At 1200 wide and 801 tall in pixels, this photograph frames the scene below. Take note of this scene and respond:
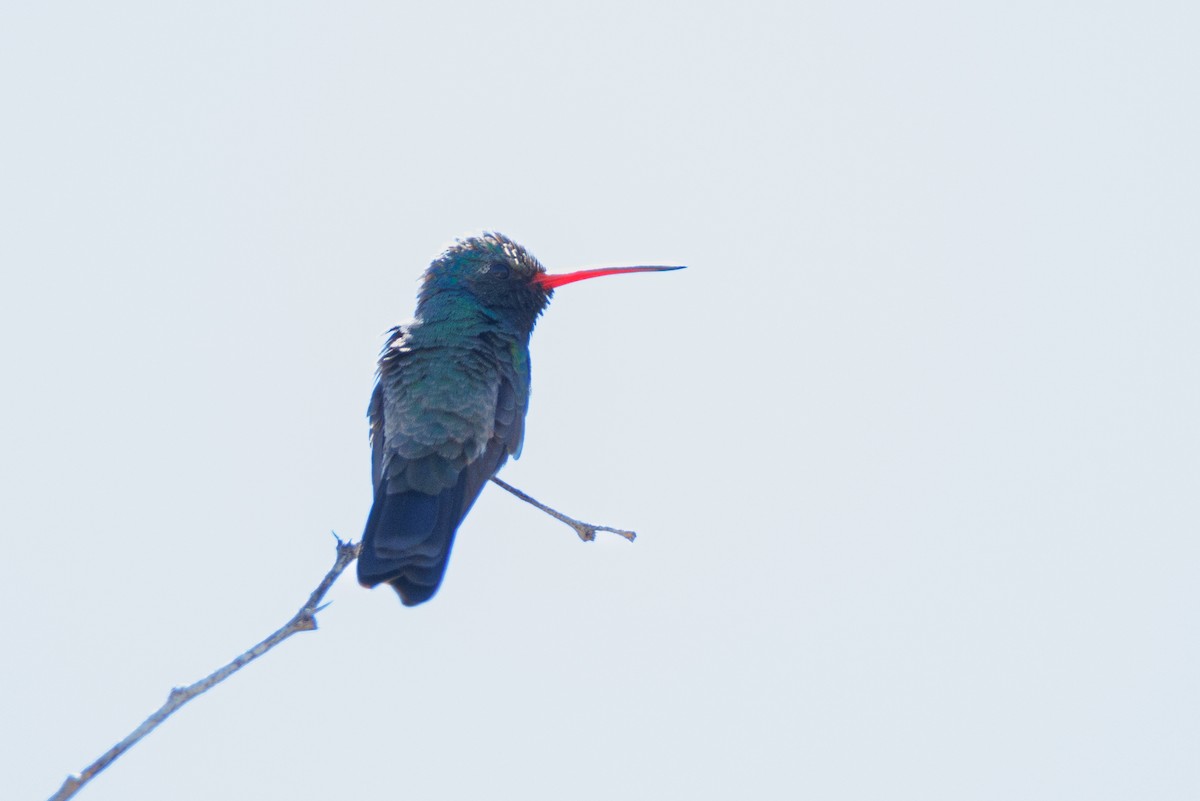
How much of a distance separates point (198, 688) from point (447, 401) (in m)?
3.94

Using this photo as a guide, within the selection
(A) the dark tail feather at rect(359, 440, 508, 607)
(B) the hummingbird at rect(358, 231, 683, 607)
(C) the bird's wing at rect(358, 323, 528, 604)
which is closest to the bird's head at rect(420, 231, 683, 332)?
(B) the hummingbird at rect(358, 231, 683, 607)

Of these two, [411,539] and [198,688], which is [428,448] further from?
[198,688]

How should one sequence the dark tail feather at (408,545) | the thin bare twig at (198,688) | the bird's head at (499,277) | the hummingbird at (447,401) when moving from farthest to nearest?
the bird's head at (499,277) → the hummingbird at (447,401) → the dark tail feather at (408,545) → the thin bare twig at (198,688)

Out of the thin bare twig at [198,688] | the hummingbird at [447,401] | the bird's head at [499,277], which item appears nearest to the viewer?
the thin bare twig at [198,688]

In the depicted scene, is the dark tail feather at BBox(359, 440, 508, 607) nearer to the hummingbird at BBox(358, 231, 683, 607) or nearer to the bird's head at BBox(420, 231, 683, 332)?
the hummingbird at BBox(358, 231, 683, 607)

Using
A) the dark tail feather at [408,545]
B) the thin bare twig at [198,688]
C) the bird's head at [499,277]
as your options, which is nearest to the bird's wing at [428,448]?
the dark tail feather at [408,545]

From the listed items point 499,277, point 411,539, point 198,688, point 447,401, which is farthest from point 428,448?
point 198,688

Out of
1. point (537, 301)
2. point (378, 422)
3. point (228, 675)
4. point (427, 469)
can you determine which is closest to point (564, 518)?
point (427, 469)

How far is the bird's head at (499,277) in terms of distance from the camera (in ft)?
29.0

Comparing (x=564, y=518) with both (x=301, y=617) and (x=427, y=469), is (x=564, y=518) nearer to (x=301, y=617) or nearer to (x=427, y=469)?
(x=427, y=469)

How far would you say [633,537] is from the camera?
6781 mm

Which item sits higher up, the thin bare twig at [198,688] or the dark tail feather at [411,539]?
the dark tail feather at [411,539]

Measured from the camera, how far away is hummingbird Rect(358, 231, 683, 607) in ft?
22.8

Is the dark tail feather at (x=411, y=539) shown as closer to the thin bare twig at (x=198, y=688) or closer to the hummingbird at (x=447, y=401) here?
the hummingbird at (x=447, y=401)
